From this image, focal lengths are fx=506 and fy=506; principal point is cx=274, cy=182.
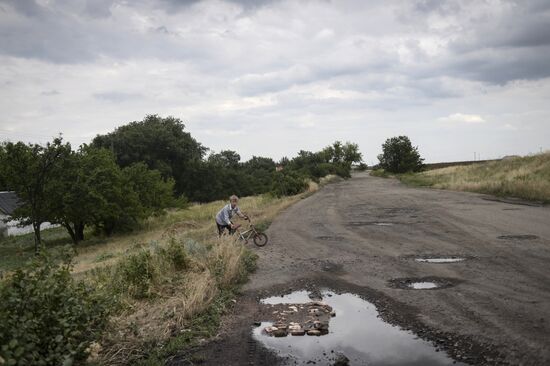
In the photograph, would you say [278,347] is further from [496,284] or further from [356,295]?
[496,284]

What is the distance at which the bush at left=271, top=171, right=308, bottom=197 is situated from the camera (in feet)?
140

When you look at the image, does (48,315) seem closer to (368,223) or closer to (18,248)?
(368,223)

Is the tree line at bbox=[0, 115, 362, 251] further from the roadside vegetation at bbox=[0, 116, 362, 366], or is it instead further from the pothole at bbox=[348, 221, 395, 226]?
the pothole at bbox=[348, 221, 395, 226]

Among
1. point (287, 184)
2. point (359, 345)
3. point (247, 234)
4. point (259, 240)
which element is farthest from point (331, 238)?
point (287, 184)

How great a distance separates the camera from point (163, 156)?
77688 mm

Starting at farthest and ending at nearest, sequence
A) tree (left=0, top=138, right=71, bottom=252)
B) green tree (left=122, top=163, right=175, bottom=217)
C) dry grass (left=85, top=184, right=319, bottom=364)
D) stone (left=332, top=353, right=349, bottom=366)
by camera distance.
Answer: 1. green tree (left=122, top=163, right=175, bottom=217)
2. tree (left=0, top=138, right=71, bottom=252)
3. dry grass (left=85, top=184, right=319, bottom=364)
4. stone (left=332, top=353, right=349, bottom=366)

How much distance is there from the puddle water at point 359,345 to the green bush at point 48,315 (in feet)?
7.81

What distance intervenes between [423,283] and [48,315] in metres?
6.71

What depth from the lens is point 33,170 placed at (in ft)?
111

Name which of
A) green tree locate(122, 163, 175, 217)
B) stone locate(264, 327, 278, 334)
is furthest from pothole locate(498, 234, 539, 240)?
green tree locate(122, 163, 175, 217)

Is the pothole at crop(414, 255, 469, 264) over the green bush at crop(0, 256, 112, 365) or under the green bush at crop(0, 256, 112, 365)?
under

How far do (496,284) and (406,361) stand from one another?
377 centimetres

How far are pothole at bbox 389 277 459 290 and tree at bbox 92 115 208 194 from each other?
206 feet

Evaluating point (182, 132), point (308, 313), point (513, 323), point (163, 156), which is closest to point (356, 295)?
point (308, 313)
